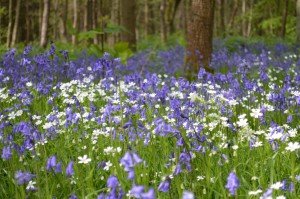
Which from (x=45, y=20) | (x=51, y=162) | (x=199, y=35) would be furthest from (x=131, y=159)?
(x=45, y=20)

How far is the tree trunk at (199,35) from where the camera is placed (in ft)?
24.9

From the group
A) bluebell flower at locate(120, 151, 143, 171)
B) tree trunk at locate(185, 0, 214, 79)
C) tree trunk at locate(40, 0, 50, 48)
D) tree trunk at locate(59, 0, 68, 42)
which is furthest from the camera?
tree trunk at locate(59, 0, 68, 42)

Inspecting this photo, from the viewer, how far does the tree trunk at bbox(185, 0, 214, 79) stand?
758 centimetres

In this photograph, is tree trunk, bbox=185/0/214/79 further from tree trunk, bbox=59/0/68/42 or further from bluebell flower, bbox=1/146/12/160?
tree trunk, bbox=59/0/68/42

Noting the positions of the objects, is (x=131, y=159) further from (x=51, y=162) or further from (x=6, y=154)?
(x=6, y=154)

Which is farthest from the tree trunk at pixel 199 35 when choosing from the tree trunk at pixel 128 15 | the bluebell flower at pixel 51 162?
the bluebell flower at pixel 51 162

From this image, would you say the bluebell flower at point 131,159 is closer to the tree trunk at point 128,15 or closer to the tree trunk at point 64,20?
the tree trunk at point 128,15

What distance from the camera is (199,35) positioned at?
25.7 ft

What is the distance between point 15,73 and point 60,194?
4214 millimetres

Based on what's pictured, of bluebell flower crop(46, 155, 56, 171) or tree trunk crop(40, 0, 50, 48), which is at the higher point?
tree trunk crop(40, 0, 50, 48)

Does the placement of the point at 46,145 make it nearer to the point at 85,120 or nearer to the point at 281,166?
the point at 85,120

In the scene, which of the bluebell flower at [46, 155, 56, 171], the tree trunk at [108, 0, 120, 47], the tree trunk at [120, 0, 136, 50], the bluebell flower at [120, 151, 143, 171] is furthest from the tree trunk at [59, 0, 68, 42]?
the bluebell flower at [120, 151, 143, 171]

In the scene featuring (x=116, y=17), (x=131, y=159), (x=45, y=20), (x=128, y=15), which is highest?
(x=128, y=15)

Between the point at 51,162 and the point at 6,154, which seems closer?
the point at 51,162
